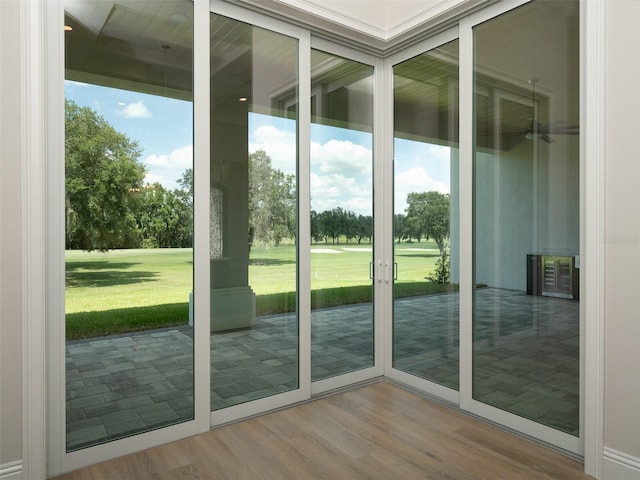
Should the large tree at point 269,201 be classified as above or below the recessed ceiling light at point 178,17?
below

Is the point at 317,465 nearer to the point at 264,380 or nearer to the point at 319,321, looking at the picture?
the point at 264,380

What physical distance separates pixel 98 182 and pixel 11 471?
1620 mm

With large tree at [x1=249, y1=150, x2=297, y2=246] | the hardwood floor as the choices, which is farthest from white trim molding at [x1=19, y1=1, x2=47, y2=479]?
large tree at [x1=249, y1=150, x2=297, y2=246]

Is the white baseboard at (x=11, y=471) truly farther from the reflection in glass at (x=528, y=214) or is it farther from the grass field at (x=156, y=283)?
the reflection in glass at (x=528, y=214)

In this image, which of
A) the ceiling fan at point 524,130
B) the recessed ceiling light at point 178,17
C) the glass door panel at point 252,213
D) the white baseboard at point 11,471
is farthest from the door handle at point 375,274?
the white baseboard at point 11,471

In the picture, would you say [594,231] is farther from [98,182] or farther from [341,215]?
[98,182]

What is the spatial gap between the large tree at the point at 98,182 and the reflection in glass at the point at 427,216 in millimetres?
2205

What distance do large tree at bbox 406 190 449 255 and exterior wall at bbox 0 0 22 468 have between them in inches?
111

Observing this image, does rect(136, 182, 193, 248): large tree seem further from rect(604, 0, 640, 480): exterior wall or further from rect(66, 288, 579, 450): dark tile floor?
rect(604, 0, 640, 480): exterior wall

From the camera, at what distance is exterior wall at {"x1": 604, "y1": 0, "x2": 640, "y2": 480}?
2.26m

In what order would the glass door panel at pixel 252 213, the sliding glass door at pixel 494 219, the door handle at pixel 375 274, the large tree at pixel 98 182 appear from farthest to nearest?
1. the door handle at pixel 375 274
2. the glass door panel at pixel 252 213
3. the sliding glass door at pixel 494 219
4. the large tree at pixel 98 182

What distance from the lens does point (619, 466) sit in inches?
91.2

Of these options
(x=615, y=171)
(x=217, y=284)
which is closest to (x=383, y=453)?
(x=217, y=284)

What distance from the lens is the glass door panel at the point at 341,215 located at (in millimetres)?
3598
